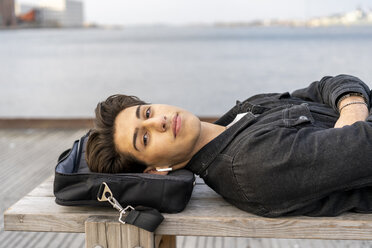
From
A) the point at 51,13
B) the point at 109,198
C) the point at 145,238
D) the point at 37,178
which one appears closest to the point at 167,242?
the point at 145,238

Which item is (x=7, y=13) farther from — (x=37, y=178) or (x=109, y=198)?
(x=109, y=198)

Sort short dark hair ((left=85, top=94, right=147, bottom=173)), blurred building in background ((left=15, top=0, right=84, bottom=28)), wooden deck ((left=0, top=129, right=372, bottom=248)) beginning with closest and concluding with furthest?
short dark hair ((left=85, top=94, right=147, bottom=173)) < wooden deck ((left=0, top=129, right=372, bottom=248)) < blurred building in background ((left=15, top=0, right=84, bottom=28))

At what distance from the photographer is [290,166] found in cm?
187

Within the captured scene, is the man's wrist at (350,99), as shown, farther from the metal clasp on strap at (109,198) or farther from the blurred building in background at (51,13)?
the blurred building in background at (51,13)

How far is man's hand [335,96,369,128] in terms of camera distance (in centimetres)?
217

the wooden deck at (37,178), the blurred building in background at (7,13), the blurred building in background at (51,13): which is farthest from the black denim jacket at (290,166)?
the blurred building in background at (51,13)

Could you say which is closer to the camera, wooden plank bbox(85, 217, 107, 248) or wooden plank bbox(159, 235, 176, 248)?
wooden plank bbox(85, 217, 107, 248)

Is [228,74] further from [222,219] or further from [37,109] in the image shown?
[222,219]

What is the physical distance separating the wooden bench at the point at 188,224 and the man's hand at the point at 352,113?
43cm

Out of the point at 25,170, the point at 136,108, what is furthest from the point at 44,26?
the point at 136,108

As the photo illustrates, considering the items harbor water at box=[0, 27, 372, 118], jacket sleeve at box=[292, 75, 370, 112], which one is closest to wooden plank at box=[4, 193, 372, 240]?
jacket sleeve at box=[292, 75, 370, 112]

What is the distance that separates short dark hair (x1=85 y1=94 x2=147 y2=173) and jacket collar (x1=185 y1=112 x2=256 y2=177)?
244 millimetres

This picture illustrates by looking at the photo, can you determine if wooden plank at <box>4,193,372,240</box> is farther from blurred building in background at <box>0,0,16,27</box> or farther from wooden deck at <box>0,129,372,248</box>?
blurred building in background at <box>0,0,16,27</box>

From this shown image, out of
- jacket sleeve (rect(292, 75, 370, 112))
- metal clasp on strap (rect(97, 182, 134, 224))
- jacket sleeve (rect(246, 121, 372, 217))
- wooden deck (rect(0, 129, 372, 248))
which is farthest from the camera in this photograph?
wooden deck (rect(0, 129, 372, 248))
